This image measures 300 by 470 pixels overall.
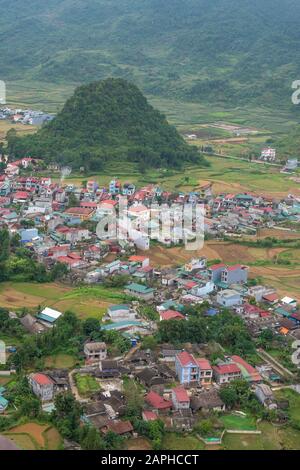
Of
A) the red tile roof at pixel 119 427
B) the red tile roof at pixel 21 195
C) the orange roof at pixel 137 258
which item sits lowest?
the red tile roof at pixel 119 427

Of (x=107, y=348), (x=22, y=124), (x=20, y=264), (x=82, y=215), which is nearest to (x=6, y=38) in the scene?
(x=22, y=124)

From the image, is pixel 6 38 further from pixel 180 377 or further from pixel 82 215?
pixel 180 377

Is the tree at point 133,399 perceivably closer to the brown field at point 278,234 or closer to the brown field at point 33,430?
the brown field at point 33,430

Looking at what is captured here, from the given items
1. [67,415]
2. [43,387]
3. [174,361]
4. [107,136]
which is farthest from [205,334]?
[107,136]

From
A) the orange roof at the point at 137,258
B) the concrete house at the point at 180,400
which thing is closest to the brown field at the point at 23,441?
the concrete house at the point at 180,400

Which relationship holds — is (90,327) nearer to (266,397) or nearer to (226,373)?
(226,373)

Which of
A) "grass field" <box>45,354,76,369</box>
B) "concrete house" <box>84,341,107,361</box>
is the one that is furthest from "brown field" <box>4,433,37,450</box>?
"concrete house" <box>84,341,107,361</box>

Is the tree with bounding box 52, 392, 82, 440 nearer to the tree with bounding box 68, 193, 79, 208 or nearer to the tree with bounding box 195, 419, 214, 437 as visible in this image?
the tree with bounding box 195, 419, 214, 437

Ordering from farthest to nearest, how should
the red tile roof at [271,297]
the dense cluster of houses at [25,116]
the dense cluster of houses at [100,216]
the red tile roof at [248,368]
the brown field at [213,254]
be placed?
the dense cluster of houses at [25,116], the brown field at [213,254], the dense cluster of houses at [100,216], the red tile roof at [271,297], the red tile roof at [248,368]
